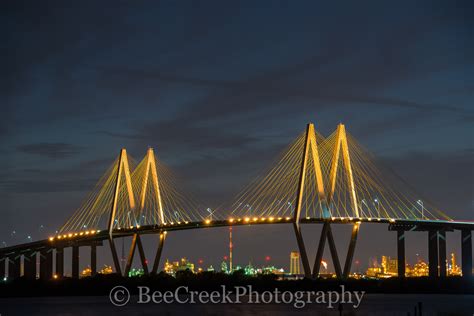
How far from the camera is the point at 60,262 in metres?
120

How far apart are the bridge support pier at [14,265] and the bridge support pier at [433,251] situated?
53.7 m

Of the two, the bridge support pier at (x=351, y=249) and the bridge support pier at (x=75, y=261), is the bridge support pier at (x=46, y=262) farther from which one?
the bridge support pier at (x=351, y=249)

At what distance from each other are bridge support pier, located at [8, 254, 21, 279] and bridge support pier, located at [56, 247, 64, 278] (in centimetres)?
938

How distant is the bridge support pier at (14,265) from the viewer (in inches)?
5049

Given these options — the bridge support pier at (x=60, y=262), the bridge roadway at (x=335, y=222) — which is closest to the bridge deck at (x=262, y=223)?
the bridge roadway at (x=335, y=222)

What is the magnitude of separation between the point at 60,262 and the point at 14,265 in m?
12.8

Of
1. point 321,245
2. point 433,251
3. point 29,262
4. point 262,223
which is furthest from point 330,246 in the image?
point 29,262

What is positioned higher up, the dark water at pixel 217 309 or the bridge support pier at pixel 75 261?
the bridge support pier at pixel 75 261

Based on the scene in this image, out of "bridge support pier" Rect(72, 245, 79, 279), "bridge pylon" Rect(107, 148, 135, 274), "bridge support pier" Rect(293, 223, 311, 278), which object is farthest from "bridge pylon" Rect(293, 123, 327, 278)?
"bridge support pier" Rect(72, 245, 79, 279)

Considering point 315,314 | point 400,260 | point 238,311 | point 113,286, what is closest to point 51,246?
point 113,286

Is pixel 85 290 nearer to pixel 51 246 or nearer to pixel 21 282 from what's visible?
pixel 21 282

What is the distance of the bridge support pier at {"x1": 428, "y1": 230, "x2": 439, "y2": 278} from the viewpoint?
3767 inches

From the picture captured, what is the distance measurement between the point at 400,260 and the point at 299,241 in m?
26.1

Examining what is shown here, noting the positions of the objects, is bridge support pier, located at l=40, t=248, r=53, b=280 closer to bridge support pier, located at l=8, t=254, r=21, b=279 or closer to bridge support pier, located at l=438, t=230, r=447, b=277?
bridge support pier, located at l=8, t=254, r=21, b=279
